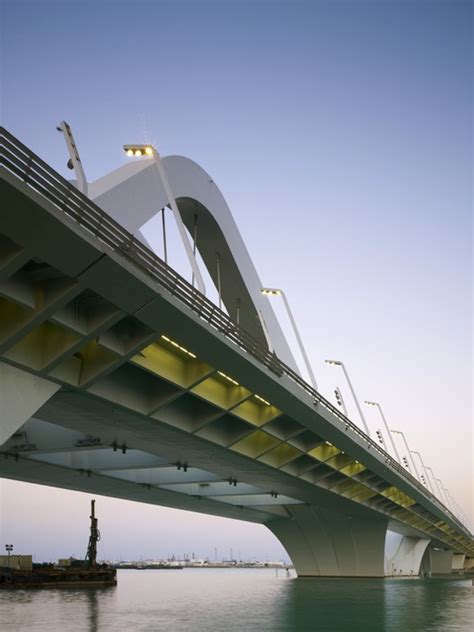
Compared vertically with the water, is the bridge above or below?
above

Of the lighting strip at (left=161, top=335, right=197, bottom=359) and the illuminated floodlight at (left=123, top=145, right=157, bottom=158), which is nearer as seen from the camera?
the illuminated floodlight at (left=123, top=145, right=157, bottom=158)

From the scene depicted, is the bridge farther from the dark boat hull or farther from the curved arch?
the dark boat hull

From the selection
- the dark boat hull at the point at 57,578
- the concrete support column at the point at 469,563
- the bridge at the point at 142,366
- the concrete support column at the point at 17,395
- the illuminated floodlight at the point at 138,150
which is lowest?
the concrete support column at the point at 469,563

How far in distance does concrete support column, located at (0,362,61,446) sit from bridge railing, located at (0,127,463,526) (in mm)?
4693

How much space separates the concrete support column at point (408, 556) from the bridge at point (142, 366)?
50480 millimetres

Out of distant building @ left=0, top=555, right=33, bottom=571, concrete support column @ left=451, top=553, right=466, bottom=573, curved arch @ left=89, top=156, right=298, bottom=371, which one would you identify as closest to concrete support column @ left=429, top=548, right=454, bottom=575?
concrete support column @ left=451, top=553, right=466, bottom=573

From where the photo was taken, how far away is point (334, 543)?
69.4m

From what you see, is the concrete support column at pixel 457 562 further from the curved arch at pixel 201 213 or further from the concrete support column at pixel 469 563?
the curved arch at pixel 201 213

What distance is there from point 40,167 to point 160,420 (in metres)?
13.9

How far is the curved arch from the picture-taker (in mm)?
25438

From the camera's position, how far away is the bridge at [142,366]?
52.2 ft

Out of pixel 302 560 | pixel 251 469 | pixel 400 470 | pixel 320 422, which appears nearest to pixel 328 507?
pixel 400 470

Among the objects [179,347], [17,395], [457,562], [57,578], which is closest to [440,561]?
[457,562]

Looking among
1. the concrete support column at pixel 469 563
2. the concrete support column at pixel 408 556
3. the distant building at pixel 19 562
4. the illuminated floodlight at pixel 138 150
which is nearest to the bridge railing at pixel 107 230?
the illuminated floodlight at pixel 138 150
